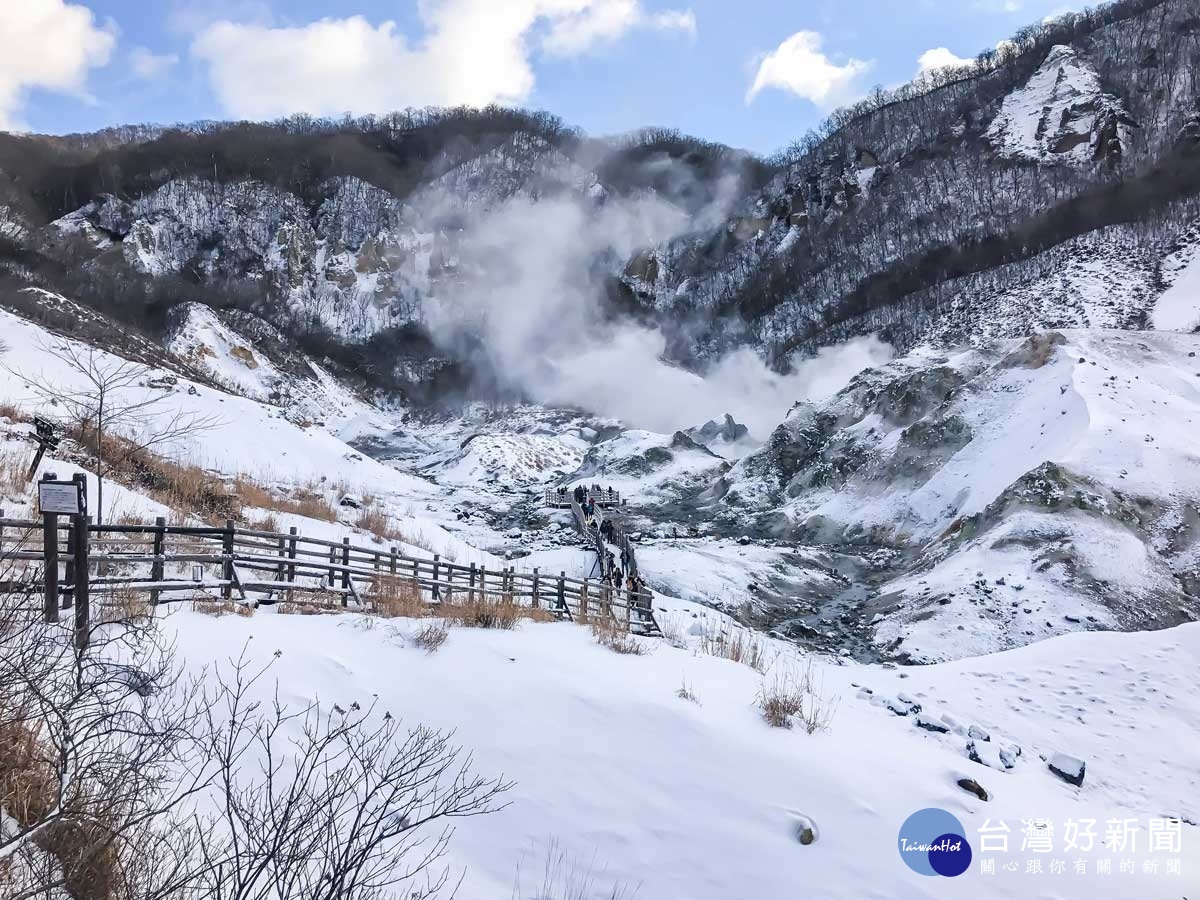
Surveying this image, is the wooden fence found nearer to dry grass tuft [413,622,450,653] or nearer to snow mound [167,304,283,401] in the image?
dry grass tuft [413,622,450,653]

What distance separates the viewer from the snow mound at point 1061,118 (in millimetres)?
64312

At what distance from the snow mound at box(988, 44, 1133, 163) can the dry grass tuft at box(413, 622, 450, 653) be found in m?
81.7

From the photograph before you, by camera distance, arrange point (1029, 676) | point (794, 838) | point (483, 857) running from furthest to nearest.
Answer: point (1029, 676)
point (794, 838)
point (483, 857)

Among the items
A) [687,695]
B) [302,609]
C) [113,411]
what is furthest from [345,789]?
[113,411]

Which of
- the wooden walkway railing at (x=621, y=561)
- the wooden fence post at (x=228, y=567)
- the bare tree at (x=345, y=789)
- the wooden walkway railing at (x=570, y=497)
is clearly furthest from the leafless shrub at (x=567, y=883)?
the wooden walkway railing at (x=570, y=497)

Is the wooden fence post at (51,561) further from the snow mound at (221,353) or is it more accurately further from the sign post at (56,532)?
the snow mound at (221,353)

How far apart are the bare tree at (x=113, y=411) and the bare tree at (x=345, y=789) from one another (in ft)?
42.7

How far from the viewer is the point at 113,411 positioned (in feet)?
70.0

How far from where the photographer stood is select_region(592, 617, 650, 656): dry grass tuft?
8148mm

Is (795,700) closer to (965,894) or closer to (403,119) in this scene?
(965,894)

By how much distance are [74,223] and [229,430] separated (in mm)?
72228

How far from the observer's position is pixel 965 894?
13.6 ft

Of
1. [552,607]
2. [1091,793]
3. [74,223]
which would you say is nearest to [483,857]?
[1091,793]

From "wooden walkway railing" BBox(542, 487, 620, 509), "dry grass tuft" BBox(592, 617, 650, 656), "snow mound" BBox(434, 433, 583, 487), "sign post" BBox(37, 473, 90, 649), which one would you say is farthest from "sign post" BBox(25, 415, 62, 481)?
"snow mound" BBox(434, 433, 583, 487)
